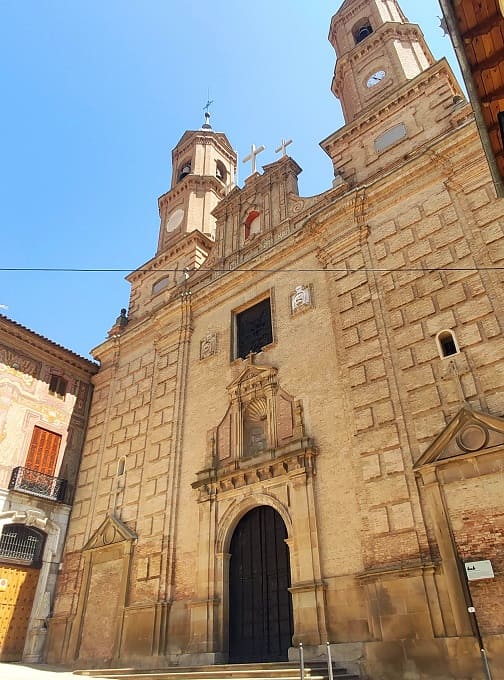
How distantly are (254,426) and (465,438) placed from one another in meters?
5.97

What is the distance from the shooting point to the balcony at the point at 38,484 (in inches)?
640

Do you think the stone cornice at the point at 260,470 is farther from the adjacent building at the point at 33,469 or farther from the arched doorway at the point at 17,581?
the arched doorway at the point at 17,581

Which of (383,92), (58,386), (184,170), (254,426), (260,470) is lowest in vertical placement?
(260,470)

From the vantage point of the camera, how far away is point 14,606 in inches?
601

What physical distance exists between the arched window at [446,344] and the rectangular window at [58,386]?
1384cm

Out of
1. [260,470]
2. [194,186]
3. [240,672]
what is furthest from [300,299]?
[194,186]

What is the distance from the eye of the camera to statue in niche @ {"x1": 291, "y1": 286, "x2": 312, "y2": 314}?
1466cm

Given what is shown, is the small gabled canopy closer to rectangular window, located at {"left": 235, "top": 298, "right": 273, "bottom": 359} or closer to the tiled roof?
rectangular window, located at {"left": 235, "top": 298, "right": 273, "bottom": 359}

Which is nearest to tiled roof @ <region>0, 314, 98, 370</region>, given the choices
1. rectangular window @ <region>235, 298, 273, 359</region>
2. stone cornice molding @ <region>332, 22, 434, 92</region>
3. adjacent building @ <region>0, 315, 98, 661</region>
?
adjacent building @ <region>0, 315, 98, 661</region>

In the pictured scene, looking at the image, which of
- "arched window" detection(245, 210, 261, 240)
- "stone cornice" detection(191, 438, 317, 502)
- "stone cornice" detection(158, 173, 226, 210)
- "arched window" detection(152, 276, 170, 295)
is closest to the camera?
"stone cornice" detection(191, 438, 317, 502)

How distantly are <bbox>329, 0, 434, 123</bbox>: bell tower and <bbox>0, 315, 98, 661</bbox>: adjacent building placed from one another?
14.1 metres

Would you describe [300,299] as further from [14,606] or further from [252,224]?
[14,606]

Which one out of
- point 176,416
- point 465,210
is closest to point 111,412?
point 176,416

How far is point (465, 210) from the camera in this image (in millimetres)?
12484
